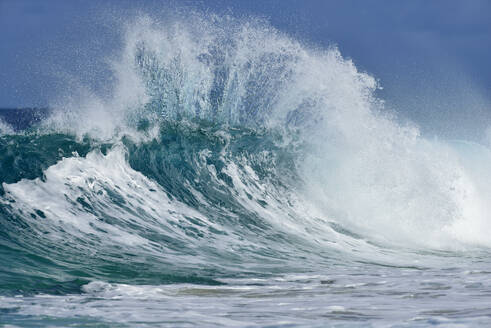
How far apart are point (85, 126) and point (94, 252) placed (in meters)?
4.35

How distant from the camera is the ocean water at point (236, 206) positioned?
512cm

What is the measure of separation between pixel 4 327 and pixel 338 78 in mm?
9491

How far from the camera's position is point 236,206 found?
404 inches

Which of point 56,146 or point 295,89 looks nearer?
point 56,146

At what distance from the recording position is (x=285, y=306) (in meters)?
4.99

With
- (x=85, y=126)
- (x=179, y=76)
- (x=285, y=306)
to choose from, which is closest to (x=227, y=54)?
(x=179, y=76)

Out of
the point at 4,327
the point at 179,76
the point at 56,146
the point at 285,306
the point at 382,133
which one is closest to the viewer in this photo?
the point at 4,327

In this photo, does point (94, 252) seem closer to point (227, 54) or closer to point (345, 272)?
point (345, 272)

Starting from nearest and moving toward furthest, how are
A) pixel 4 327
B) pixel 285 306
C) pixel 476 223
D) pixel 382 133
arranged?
pixel 4 327, pixel 285 306, pixel 476 223, pixel 382 133

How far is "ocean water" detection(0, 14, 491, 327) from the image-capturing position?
5117 mm

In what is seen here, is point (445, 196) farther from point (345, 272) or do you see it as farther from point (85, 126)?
point (85, 126)

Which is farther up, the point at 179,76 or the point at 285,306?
the point at 179,76

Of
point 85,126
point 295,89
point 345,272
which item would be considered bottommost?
point 345,272

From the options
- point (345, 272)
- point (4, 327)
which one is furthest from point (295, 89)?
point (4, 327)
